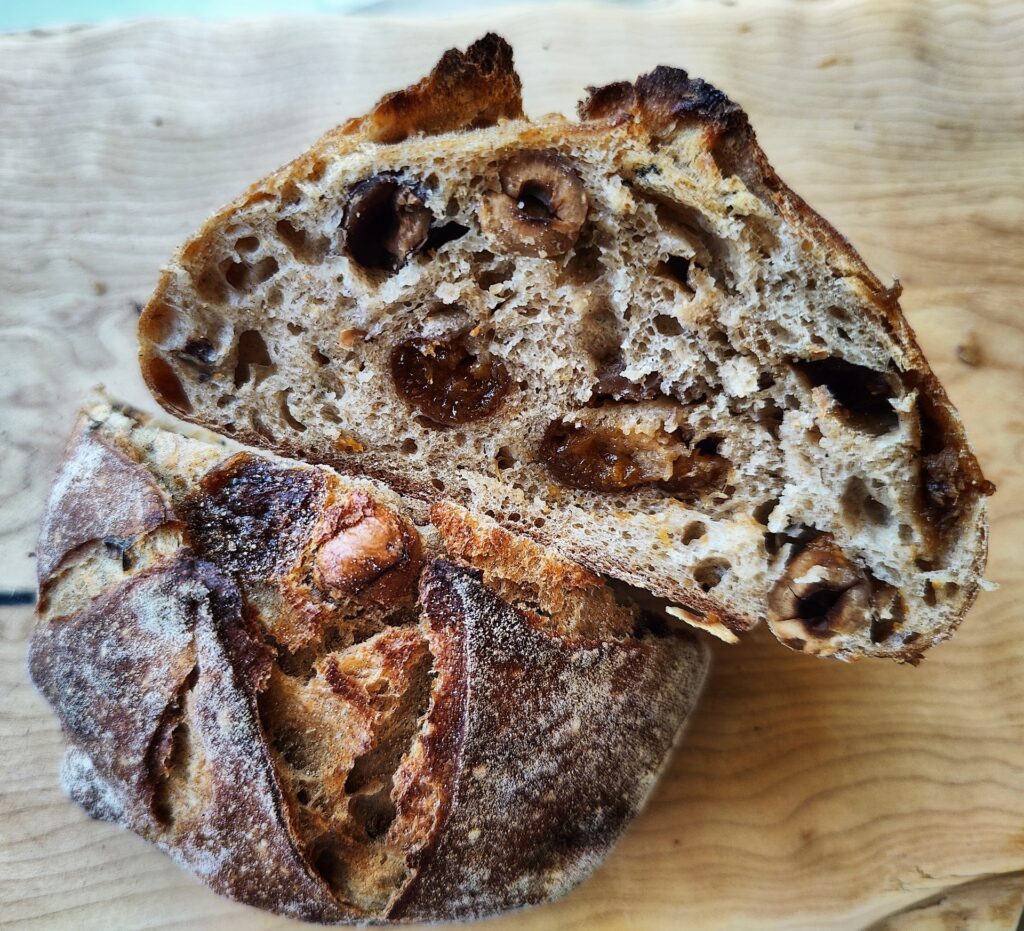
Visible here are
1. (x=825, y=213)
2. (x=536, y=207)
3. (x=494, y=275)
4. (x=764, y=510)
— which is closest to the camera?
(x=536, y=207)

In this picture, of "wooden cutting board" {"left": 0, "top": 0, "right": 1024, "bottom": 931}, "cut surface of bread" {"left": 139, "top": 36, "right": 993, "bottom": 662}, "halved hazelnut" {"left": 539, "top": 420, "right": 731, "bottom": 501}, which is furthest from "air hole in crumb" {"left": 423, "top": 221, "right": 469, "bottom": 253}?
"wooden cutting board" {"left": 0, "top": 0, "right": 1024, "bottom": 931}

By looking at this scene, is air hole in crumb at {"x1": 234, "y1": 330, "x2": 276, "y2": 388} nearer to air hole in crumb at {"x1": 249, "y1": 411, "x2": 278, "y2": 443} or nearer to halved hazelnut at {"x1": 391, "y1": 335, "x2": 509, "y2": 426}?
air hole in crumb at {"x1": 249, "y1": 411, "x2": 278, "y2": 443}

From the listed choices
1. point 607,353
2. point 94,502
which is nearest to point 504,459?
point 607,353

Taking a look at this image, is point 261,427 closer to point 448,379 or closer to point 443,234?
point 448,379

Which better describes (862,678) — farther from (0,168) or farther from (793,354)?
(0,168)

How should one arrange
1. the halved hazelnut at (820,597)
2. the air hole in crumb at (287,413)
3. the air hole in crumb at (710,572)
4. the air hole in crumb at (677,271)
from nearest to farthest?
the air hole in crumb at (677,271) → the halved hazelnut at (820,597) → the air hole in crumb at (710,572) → the air hole in crumb at (287,413)

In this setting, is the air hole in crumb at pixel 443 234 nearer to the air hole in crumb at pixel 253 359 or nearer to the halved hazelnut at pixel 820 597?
the air hole in crumb at pixel 253 359

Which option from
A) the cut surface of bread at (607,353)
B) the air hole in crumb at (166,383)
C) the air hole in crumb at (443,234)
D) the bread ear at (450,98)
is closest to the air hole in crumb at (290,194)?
the cut surface of bread at (607,353)
